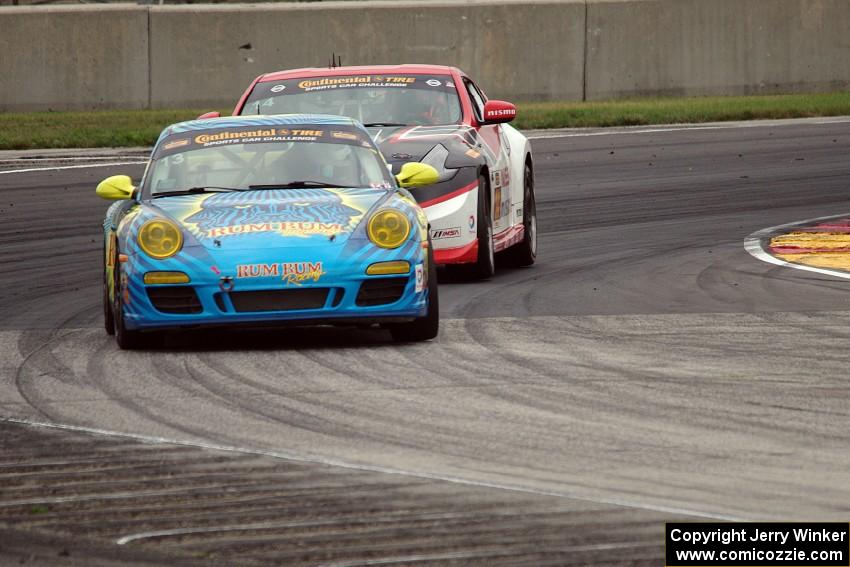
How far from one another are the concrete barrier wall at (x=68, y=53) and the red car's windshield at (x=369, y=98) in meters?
13.3

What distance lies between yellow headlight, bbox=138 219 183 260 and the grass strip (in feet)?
43.2

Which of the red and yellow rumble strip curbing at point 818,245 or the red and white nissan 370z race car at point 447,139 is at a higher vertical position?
the red and white nissan 370z race car at point 447,139

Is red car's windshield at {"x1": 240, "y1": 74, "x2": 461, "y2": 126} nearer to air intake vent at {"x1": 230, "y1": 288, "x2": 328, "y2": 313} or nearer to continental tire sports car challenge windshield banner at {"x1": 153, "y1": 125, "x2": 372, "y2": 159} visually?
continental tire sports car challenge windshield banner at {"x1": 153, "y1": 125, "x2": 372, "y2": 159}

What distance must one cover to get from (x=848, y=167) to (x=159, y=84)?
1087 centimetres

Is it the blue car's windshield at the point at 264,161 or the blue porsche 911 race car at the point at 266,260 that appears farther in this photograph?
the blue car's windshield at the point at 264,161

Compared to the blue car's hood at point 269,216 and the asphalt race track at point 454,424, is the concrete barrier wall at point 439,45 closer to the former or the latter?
the asphalt race track at point 454,424

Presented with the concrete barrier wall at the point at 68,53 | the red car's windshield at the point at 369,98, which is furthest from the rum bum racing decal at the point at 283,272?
the concrete barrier wall at the point at 68,53

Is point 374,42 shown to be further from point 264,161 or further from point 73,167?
point 264,161

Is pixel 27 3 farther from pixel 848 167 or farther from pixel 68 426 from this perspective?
pixel 68 426

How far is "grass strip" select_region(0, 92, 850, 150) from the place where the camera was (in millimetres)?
22875

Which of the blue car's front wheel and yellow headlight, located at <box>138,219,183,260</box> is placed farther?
the blue car's front wheel

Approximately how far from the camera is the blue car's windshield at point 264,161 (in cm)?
1023

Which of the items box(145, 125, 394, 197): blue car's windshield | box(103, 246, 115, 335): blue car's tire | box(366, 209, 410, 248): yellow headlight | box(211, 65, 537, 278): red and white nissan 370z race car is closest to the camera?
box(366, 209, 410, 248): yellow headlight

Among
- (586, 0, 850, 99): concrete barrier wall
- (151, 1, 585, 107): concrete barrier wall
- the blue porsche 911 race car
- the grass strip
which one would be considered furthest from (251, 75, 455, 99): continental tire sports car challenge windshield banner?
(586, 0, 850, 99): concrete barrier wall
